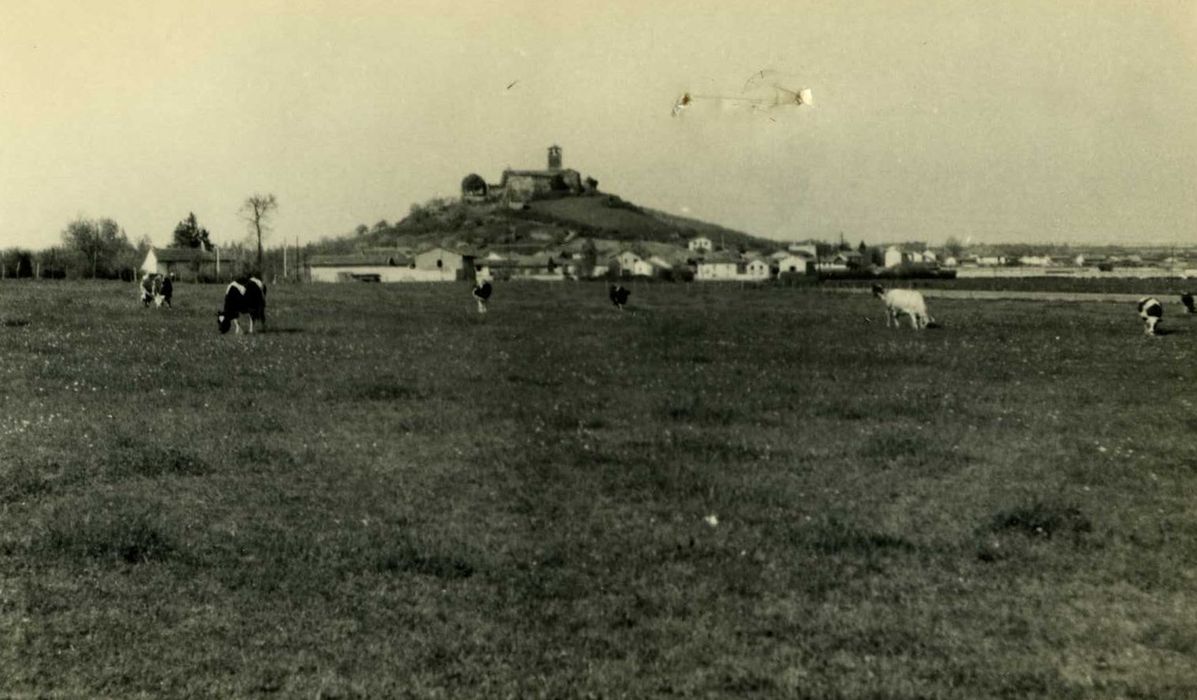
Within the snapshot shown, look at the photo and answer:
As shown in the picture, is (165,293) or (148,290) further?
(148,290)

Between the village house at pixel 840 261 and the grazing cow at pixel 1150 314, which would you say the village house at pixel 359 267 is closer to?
the village house at pixel 840 261

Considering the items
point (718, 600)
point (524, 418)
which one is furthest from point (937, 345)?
point (718, 600)

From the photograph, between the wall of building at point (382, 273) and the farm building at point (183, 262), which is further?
the wall of building at point (382, 273)

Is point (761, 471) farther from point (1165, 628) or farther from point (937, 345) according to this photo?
point (937, 345)

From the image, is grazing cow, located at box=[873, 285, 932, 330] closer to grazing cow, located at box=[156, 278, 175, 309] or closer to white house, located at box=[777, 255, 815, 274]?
grazing cow, located at box=[156, 278, 175, 309]

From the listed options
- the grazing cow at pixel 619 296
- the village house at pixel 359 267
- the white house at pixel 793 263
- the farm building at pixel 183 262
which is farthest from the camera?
the white house at pixel 793 263

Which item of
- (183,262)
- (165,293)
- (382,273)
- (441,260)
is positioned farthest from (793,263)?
(165,293)

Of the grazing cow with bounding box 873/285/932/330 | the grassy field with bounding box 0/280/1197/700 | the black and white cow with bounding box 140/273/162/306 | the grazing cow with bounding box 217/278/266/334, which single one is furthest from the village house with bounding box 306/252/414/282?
the grassy field with bounding box 0/280/1197/700

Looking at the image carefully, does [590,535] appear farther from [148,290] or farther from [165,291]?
[148,290]

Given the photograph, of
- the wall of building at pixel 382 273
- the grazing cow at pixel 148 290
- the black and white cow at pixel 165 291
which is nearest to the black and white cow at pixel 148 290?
the grazing cow at pixel 148 290
